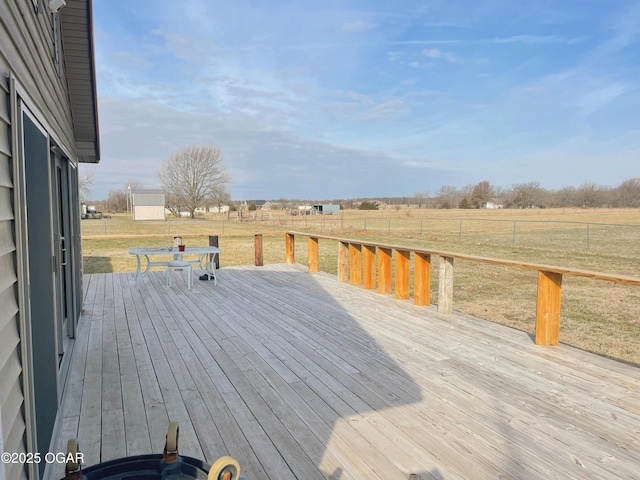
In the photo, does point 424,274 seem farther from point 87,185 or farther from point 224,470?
point 87,185

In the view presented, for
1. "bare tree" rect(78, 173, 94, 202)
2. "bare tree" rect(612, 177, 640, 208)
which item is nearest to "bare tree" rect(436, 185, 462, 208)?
"bare tree" rect(612, 177, 640, 208)

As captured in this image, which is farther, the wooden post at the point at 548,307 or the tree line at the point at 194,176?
the tree line at the point at 194,176

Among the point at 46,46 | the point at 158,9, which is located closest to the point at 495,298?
the point at 46,46

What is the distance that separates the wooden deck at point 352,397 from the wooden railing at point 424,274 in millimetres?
242

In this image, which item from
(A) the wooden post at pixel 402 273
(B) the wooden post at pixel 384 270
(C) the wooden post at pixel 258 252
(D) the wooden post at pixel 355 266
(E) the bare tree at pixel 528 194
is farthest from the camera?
(E) the bare tree at pixel 528 194

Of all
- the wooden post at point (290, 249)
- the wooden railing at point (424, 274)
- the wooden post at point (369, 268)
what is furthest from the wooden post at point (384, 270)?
the wooden post at point (290, 249)

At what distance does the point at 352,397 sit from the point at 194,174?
40.3 meters

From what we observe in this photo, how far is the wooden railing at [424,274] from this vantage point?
137 inches

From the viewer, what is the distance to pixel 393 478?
5.79ft

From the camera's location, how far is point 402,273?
538cm

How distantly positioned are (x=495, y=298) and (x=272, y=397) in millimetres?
5522

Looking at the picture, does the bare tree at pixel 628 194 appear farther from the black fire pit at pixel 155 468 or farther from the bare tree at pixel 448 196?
the black fire pit at pixel 155 468

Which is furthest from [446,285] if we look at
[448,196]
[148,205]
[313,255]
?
[448,196]

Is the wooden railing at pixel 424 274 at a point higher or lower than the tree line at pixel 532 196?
lower
